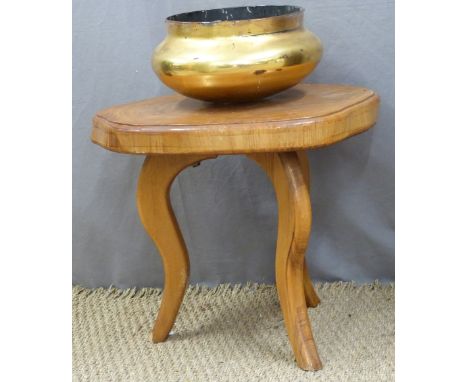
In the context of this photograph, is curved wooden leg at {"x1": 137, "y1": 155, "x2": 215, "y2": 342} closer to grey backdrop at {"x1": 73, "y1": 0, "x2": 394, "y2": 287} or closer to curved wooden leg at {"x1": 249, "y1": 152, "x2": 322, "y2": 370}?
curved wooden leg at {"x1": 249, "y1": 152, "x2": 322, "y2": 370}

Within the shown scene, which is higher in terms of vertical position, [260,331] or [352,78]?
[352,78]

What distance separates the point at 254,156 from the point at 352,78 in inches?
12.3

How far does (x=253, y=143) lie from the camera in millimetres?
1018

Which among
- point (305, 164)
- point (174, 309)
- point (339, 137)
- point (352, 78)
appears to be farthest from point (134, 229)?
point (339, 137)

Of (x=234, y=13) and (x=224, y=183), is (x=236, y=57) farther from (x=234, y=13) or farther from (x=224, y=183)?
(x=224, y=183)

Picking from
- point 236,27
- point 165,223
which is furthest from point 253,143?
point 165,223

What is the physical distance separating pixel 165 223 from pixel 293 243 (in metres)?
0.22

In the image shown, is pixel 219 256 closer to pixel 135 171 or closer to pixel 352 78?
pixel 135 171

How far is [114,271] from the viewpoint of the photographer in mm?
1548

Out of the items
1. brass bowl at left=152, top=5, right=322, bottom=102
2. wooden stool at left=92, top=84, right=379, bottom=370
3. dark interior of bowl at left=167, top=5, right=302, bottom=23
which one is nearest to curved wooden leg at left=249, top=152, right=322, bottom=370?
wooden stool at left=92, top=84, right=379, bottom=370

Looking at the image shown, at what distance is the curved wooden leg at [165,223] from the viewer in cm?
119

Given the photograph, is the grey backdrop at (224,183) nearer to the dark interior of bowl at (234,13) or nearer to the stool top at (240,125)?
→ the dark interior of bowl at (234,13)

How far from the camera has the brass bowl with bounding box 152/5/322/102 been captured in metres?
1.06

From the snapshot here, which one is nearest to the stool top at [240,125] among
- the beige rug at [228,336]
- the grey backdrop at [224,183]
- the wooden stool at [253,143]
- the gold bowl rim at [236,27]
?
the wooden stool at [253,143]
